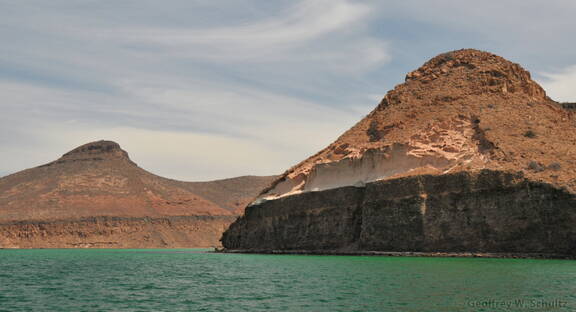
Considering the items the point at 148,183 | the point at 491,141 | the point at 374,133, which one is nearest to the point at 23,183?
the point at 148,183

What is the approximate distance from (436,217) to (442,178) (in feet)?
11.9

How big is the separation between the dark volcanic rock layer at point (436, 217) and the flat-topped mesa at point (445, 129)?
2023mm

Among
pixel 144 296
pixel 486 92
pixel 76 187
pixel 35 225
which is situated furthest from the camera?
pixel 76 187

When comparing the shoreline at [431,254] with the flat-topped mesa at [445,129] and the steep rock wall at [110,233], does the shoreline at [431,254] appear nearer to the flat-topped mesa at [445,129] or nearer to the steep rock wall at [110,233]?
the flat-topped mesa at [445,129]

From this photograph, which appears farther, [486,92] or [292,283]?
[486,92]

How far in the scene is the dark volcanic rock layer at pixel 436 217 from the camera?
49469 millimetres

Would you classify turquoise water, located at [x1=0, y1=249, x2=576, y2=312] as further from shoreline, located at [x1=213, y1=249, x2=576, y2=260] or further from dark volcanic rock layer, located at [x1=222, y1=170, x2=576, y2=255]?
dark volcanic rock layer, located at [x1=222, y1=170, x2=576, y2=255]

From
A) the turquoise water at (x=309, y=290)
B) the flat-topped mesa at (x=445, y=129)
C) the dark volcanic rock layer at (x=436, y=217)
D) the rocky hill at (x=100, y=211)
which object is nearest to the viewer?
the turquoise water at (x=309, y=290)

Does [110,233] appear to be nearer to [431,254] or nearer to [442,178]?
[442,178]

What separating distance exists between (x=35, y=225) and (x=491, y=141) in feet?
404

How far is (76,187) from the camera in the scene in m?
177

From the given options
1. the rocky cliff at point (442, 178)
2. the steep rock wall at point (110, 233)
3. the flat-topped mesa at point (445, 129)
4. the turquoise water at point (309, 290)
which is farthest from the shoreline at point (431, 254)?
the steep rock wall at point (110, 233)

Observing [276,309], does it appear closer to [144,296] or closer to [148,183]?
[144,296]

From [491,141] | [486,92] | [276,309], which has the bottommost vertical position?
[276,309]
